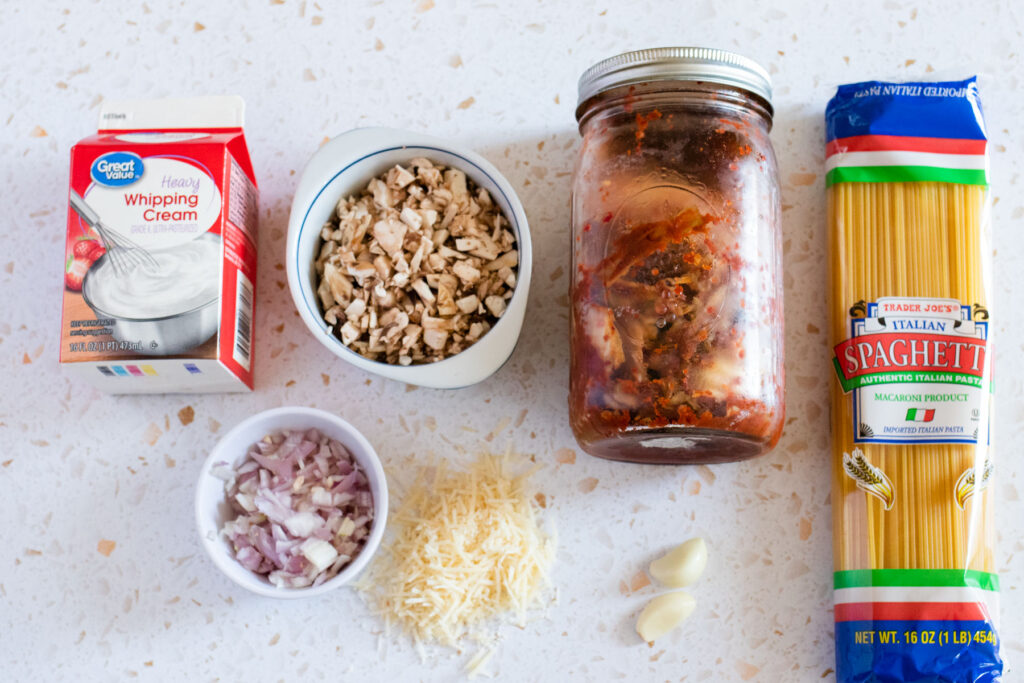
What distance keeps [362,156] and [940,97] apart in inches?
25.8

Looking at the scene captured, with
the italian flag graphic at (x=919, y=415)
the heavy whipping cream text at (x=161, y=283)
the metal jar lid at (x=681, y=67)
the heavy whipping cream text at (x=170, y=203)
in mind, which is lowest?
the italian flag graphic at (x=919, y=415)

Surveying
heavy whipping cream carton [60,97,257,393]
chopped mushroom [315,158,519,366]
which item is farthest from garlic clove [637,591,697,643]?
heavy whipping cream carton [60,97,257,393]

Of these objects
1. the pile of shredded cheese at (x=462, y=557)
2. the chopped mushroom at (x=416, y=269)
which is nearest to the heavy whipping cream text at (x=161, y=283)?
the chopped mushroom at (x=416, y=269)

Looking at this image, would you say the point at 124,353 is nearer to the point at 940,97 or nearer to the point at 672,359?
the point at 672,359

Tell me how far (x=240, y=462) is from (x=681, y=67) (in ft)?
2.05

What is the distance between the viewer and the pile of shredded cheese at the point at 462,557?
94 cm

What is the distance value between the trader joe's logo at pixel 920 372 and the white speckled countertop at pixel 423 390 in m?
0.07

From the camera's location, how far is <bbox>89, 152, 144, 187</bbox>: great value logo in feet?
3.07

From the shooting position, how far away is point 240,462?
3.15 ft

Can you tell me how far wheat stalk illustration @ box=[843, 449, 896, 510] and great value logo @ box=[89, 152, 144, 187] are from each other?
835 mm

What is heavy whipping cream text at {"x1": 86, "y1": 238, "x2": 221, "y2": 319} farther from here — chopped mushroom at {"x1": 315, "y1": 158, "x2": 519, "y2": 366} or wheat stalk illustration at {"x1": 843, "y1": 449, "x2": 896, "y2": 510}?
wheat stalk illustration at {"x1": 843, "y1": 449, "x2": 896, "y2": 510}

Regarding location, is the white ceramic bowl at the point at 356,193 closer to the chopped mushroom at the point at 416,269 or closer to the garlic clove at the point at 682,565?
the chopped mushroom at the point at 416,269

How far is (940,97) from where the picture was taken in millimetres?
993

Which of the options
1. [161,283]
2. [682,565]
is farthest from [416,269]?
[682,565]
